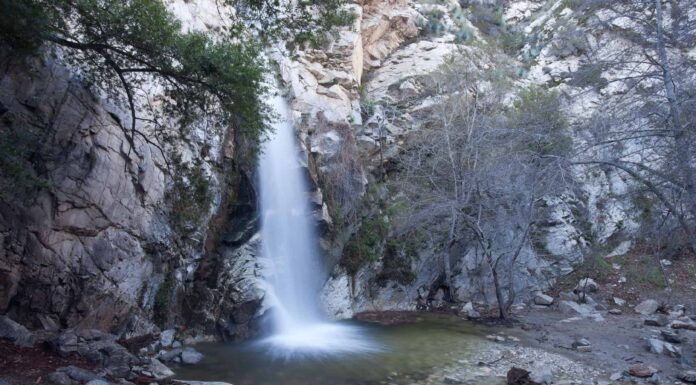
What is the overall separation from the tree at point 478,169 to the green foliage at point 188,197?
7.08m

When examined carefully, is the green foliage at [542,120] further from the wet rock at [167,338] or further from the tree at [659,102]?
the wet rock at [167,338]

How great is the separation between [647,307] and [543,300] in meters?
3.05

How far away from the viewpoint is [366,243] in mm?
15375

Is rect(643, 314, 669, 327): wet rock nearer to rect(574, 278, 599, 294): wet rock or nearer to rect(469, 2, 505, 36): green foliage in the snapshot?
rect(574, 278, 599, 294): wet rock

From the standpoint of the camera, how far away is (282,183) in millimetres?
13289

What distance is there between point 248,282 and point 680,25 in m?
10.3

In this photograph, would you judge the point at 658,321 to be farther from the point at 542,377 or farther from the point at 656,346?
the point at 542,377

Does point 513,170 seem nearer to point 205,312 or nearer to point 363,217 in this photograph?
point 363,217

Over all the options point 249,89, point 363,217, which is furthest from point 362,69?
point 249,89

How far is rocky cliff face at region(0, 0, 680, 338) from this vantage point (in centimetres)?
782

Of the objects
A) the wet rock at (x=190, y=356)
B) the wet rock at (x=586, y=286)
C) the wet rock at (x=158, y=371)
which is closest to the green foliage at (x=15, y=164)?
the wet rock at (x=158, y=371)

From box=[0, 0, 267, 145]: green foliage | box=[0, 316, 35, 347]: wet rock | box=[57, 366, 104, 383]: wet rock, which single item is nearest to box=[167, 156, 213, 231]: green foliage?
box=[0, 0, 267, 145]: green foliage

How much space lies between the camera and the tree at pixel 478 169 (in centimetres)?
1391

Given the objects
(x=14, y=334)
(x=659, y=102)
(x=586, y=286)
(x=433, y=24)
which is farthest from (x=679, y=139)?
(x=433, y=24)
